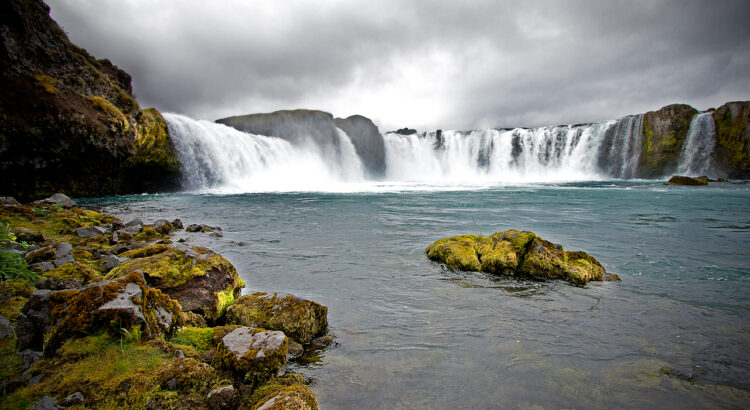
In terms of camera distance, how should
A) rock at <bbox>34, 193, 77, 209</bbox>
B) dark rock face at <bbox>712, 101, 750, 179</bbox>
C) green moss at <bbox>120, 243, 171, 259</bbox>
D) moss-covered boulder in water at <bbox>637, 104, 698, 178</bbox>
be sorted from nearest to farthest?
green moss at <bbox>120, 243, 171, 259</bbox> → rock at <bbox>34, 193, 77, 209</bbox> → dark rock face at <bbox>712, 101, 750, 179</bbox> → moss-covered boulder in water at <bbox>637, 104, 698, 178</bbox>

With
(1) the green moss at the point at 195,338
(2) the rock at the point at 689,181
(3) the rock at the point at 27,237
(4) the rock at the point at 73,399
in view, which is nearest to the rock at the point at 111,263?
(3) the rock at the point at 27,237

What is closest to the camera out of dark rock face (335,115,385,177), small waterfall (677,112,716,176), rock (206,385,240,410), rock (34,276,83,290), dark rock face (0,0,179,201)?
rock (206,385,240,410)

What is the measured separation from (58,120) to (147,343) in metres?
23.2

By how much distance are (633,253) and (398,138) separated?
58.2 meters

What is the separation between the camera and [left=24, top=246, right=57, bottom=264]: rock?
18.3 feet

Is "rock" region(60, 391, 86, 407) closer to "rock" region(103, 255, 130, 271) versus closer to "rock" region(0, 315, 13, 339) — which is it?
"rock" region(0, 315, 13, 339)

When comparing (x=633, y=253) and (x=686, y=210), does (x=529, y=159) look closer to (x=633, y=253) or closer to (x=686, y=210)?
(x=686, y=210)

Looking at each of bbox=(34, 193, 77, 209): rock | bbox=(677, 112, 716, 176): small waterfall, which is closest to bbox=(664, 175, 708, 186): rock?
bbox=(677, 112, 716, 176): small waterfall

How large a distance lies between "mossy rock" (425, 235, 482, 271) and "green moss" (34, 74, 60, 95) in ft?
79.2

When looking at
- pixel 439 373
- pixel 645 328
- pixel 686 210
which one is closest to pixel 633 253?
pixel 645 328

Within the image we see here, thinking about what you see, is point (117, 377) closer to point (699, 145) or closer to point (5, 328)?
point (5, 328)

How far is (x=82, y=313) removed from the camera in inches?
121

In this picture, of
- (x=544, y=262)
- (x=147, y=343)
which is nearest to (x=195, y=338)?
(x=147, y=343)

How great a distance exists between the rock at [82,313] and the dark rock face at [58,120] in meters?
20.8
